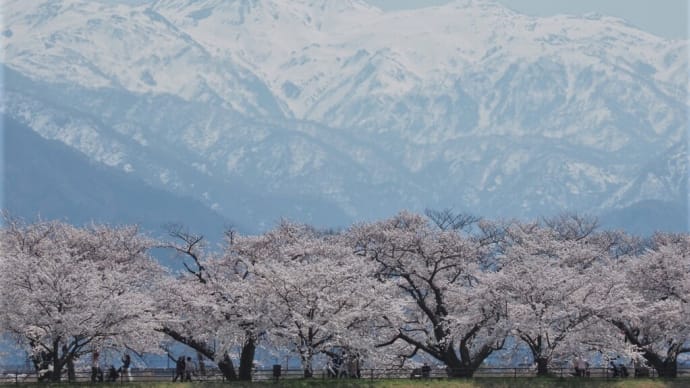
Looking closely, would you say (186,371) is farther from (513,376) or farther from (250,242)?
(513,376)

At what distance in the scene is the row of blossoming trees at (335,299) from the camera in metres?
66.3

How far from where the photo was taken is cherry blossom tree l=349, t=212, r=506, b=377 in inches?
2830

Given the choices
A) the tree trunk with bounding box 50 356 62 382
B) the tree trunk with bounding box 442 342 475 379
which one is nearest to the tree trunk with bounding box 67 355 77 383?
the tree trunk with bounding box 50 356 62 382

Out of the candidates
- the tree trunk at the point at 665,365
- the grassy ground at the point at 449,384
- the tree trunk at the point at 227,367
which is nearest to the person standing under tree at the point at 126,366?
the grassy ground at the point at 449,384

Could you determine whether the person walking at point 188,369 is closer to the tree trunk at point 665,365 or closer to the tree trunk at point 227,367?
the tree trunk at point 227,367

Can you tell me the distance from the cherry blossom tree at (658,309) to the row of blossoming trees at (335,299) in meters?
0.09

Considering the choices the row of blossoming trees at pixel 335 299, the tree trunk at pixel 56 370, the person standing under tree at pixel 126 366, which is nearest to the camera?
the tree trunk at pixel 56 370

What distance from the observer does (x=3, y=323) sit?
66250 millimetres

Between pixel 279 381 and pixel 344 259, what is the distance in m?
10.8

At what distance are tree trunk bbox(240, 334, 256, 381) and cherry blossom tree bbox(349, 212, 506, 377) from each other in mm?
8011

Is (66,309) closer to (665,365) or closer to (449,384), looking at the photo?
(449,384)

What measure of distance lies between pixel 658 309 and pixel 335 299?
67.4 ft

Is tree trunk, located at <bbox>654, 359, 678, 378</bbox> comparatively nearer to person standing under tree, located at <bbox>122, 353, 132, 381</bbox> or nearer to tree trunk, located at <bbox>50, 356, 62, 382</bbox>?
person standing under tree, located at <bbox>122, 353, 132, 381</bbox>

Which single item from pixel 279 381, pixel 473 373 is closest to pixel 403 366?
pixel 473 373
